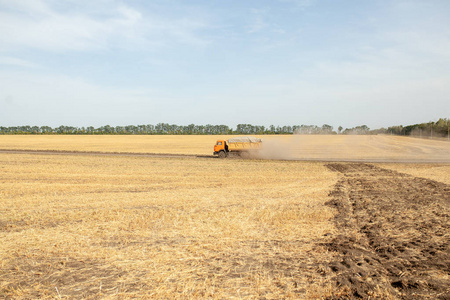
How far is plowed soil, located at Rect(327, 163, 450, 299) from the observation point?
6.50 metres

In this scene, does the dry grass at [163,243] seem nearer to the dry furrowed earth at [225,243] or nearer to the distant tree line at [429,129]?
the dry furrowed earth at [225,243]

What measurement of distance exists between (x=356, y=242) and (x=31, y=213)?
40.6ft

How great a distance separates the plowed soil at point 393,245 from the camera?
6.50m

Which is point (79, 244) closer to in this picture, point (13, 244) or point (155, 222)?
point (13, 244)

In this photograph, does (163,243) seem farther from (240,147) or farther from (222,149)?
(222,149)

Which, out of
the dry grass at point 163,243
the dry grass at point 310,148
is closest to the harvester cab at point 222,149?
the dry grass at point 310,148

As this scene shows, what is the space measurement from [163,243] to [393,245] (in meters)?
6.69

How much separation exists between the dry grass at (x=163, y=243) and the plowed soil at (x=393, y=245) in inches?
26.9

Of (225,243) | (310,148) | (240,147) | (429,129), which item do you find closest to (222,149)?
(240,147)

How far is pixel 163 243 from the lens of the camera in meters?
9.38

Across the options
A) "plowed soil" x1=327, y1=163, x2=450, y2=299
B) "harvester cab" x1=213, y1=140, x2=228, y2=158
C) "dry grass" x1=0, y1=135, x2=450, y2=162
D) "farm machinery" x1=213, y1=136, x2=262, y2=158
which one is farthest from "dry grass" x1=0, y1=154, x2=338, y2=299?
"dry grass" x1=0, y1=135, x2=450, y2=162

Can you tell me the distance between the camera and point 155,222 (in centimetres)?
1165

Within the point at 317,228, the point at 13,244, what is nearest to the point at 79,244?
the point at 13,244

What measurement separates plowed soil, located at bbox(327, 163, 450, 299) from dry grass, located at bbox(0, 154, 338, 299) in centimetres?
68
